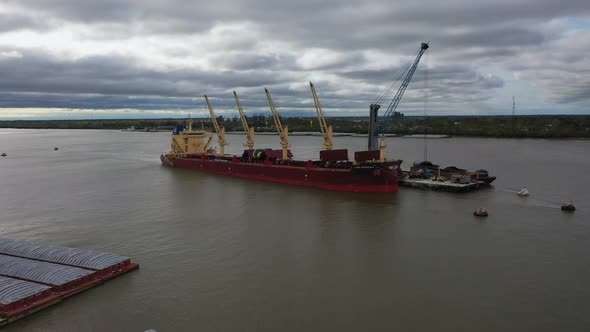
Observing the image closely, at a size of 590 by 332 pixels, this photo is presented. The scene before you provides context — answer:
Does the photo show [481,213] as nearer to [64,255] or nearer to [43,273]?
[64,255]

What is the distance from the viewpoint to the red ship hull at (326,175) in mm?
25844

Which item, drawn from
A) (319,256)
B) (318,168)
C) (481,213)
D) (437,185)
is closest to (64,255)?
(319,256)

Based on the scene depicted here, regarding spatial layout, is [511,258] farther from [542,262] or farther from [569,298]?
[569,298]

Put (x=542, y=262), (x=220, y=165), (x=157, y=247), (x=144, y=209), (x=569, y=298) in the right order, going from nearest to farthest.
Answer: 1. (x=569, y=298)
2. (x=542, y=262)
3. (x=157, y=247)
4. (x=144, y=209)
5. (x=220, y=165)

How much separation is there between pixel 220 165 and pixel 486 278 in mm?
27778

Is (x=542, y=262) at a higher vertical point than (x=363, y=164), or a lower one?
lower

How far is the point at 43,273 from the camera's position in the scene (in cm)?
1141

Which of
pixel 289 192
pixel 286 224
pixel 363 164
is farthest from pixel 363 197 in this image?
pixel 286 224

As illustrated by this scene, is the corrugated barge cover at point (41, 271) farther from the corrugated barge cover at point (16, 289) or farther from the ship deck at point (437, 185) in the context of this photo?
the ship deck at point (437, 185)

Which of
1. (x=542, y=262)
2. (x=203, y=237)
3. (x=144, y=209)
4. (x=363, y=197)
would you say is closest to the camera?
(x=542, y=262)

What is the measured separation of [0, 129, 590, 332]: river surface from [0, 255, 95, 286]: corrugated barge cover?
0.71 meters

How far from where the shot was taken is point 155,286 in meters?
12.0

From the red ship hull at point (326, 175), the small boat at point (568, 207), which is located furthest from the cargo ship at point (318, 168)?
the small boat at point (568, 207)

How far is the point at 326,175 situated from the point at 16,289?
64.7ft
